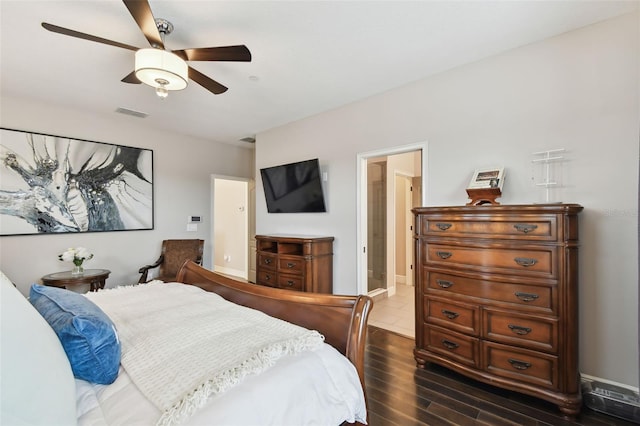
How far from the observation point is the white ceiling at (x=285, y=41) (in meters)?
1.87

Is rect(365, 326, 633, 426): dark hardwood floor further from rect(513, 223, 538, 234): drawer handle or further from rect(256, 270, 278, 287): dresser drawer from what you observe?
rect(256, 270, 278, 287): dresser drawer

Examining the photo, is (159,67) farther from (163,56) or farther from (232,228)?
(232,228)

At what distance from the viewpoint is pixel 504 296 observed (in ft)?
6.52

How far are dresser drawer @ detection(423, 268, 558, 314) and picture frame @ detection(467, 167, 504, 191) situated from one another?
769mm

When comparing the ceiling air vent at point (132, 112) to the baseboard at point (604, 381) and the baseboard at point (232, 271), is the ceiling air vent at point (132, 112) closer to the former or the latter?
the baseboard at point (232, 271)

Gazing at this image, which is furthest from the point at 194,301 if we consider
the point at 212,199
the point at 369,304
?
the point at 212,199

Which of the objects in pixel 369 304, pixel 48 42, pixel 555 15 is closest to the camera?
pixel 369 304

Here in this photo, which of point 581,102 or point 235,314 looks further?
point 581,102

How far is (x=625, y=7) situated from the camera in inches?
73.6

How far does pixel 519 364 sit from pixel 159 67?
3117mm

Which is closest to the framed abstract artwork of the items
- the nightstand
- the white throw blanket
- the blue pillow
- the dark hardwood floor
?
the nightstand

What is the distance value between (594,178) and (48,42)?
4259 mm

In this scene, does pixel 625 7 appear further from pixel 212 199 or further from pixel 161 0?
pixel 212 199

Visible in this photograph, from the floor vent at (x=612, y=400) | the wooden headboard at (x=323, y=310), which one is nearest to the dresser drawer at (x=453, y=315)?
the floor vent at (x=612, y=400)
